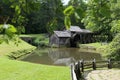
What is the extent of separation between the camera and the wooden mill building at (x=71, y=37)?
164 feet

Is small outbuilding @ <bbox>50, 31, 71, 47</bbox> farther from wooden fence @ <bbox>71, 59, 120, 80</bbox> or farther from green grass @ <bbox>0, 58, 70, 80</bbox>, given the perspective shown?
green grass @ <bbox>0, 58, 70, 80</bbox>

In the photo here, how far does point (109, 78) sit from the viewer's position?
14.9 meters

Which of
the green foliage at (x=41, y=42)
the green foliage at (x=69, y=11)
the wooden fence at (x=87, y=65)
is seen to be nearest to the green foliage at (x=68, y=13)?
the green foliage at (x=69, y=11)

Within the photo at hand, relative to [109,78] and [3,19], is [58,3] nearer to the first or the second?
[3,19]

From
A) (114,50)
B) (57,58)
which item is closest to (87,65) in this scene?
(114,50)

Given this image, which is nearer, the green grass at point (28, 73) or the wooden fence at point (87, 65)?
the green grass at point (28, 73)

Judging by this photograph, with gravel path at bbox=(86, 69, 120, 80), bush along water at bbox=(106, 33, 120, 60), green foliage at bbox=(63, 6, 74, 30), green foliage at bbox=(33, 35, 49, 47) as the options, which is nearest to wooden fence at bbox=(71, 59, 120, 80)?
gravel path at bbox=(86, 69, 120, 80)

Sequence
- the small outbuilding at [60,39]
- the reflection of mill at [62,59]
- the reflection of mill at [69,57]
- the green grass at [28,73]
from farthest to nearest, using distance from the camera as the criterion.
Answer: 1. the small outbuilding at [60,39]
2. the reflection of mill at [69,57]
3. the reflection of mill at [62,59]
4. the green grass at [28,73]

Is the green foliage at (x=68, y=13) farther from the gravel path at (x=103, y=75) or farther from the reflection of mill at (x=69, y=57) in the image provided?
the reflection of mill at (x=69, y=57)

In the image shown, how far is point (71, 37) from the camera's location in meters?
51.1

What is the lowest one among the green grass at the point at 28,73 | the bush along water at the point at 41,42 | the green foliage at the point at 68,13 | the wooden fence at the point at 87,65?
the bush along water at the point at 41,42

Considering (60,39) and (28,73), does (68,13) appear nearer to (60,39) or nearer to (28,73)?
(28,73)

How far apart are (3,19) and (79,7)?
3.17 ft

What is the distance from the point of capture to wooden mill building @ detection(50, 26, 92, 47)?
1973 inches
